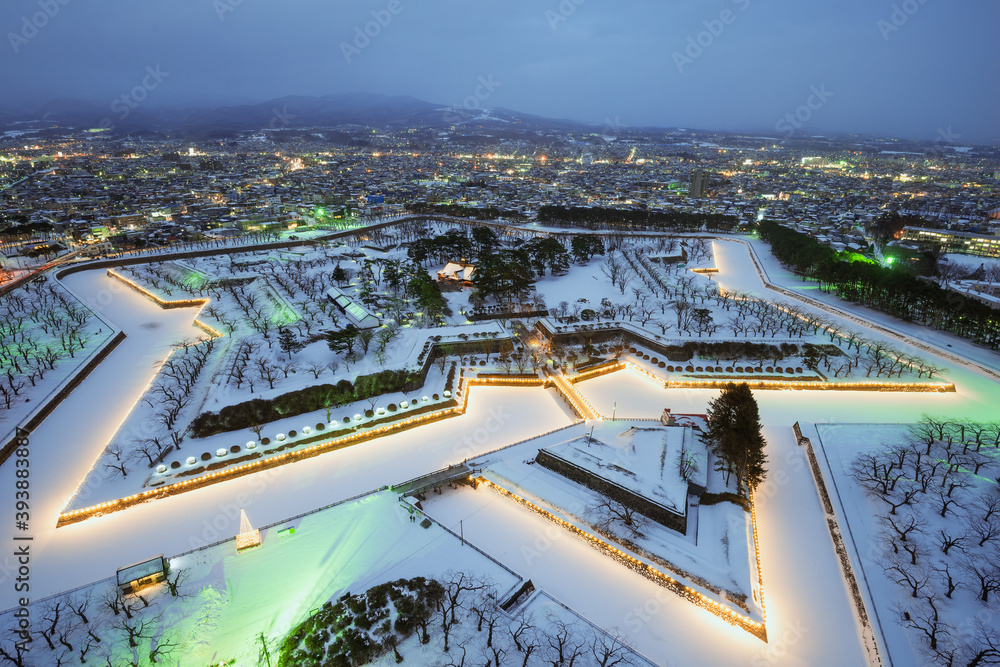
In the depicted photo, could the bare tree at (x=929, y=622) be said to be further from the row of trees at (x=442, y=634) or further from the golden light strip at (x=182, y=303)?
the golden light strip at (x=182, y=303)

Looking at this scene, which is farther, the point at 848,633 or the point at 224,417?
the point at 224,417

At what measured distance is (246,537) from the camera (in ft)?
64.1

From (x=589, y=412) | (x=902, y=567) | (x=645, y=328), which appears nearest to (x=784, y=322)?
(x=645, y=328)

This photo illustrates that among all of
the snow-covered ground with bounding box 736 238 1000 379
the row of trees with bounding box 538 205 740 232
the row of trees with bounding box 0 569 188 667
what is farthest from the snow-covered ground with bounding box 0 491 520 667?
the row of trees with bounding box 538 205 740 232

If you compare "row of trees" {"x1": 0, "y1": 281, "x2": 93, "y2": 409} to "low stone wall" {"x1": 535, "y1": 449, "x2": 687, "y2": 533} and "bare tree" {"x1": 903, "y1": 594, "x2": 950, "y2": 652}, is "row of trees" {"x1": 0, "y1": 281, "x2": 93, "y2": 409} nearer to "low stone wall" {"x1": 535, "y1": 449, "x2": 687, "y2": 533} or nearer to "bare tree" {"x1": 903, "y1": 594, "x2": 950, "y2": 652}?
"low stone wall" {"x1": 535, "y1": 449, "x2": 687, "y2": 533}

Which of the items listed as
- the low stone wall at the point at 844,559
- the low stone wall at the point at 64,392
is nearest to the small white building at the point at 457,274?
the low stone wall at the point at 64,392

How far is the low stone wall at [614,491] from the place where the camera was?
66.0 feet

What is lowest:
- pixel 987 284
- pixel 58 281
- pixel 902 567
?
pixel 58 281

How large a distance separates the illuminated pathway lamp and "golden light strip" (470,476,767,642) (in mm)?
11698

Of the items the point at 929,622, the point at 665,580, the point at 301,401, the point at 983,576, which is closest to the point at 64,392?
the point at 301,401

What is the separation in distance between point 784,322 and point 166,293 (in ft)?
207

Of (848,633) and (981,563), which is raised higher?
(981,563)

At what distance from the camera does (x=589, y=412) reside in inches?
1166

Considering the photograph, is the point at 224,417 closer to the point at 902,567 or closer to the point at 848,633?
the point at 848,633
